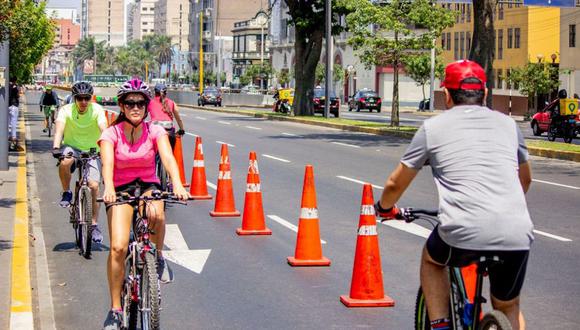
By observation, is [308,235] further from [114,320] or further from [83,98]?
[114,320]

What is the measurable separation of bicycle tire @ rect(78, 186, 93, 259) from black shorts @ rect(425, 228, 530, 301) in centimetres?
634

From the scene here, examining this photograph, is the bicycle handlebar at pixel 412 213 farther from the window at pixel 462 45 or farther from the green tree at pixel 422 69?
the window at pixel 462 45

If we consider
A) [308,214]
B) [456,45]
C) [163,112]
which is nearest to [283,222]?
[308,214]

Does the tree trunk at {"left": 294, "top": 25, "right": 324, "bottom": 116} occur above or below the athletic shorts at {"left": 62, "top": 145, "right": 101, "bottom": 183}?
above

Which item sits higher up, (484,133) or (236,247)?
(484,133)

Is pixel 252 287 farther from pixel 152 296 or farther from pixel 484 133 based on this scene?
pixel 484 133

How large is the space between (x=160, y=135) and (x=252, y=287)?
2.52 m

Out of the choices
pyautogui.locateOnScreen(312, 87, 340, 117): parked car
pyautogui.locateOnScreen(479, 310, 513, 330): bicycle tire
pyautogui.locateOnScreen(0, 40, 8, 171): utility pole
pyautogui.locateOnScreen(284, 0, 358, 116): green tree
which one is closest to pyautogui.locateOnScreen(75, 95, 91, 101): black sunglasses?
pyautogui.locateOnScreen(479, 310, 513, 330): bicycle tire

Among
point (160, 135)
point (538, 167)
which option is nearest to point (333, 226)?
point (160, 135)

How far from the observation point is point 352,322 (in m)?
8.18

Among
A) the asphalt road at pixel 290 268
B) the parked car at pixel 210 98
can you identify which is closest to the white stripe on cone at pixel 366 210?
the asphalt road at pixel 290 268

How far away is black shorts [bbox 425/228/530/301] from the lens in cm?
505

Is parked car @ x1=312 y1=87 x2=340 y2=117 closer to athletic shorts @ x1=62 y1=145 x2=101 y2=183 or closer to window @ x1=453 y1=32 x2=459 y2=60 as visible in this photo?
window @ x1=453 y1=32 x2=459 y2=60

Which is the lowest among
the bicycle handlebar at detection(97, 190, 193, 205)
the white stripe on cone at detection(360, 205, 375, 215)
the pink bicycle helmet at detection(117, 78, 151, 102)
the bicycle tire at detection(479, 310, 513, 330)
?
the bicycle tire at detection(479, 310, 513, 330)
